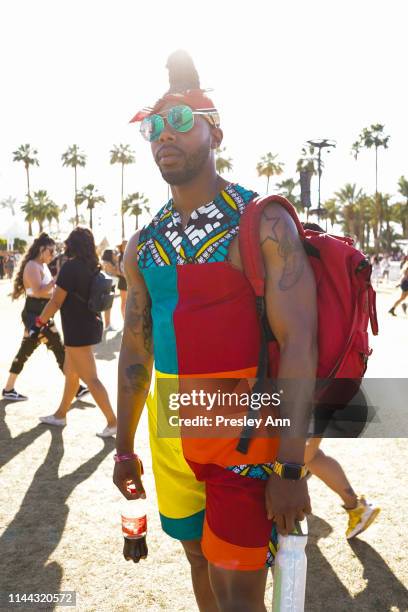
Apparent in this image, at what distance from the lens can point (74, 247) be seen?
5.69 metres

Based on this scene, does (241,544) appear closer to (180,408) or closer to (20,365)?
(180,408)

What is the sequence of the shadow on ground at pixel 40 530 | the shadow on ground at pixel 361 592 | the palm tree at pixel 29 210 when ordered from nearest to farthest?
the shadow on ground at pixel 361 592 < the shadow on ground at pixel 40 530 < the palm tree at pixel 29 210

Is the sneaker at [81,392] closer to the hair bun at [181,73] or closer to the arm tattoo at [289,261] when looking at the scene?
the hair bun at [181,73]

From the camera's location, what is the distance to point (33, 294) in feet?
22.5

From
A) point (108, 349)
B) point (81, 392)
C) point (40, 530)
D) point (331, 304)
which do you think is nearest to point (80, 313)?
point (81, 392)

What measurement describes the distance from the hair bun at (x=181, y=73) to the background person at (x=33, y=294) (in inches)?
191

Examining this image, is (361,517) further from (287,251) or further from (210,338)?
(287,251)

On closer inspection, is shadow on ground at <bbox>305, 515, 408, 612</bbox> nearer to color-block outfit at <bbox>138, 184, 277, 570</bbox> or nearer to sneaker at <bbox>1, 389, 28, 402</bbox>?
color-block outfit at <bbox>138, 184, 277, 570</bbox>

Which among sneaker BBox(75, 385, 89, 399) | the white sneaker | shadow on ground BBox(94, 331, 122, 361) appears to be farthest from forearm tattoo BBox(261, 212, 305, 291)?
shadow on ground BBox(94, 331, 122, 361)

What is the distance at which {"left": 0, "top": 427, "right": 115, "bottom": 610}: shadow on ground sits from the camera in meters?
3.24

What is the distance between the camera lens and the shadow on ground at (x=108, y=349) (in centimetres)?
979

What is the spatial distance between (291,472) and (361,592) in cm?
172

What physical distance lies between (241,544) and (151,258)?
1.14 metres

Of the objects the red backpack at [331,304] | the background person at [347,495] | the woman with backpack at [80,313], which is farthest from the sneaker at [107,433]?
the red backpack at [331,304]
